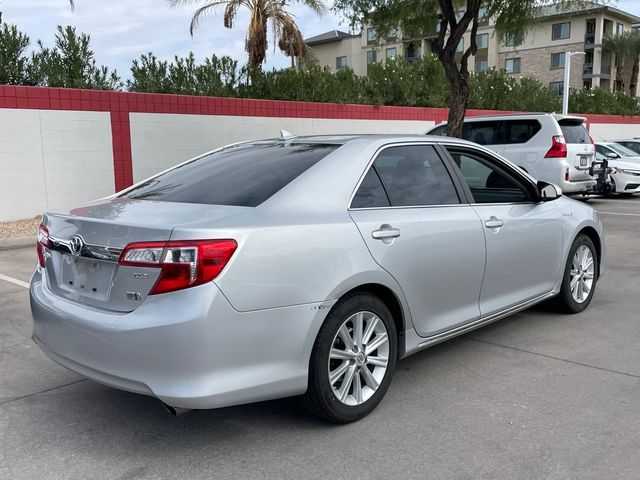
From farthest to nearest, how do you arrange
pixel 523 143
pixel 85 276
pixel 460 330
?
pixel 523 143 < pixel 460 330 < pixel 85 276

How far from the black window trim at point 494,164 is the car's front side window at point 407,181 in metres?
0.11

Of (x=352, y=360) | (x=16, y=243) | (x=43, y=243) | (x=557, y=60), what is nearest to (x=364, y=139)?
(x=352, y=360)

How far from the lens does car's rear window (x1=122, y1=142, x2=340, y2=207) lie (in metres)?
3.52

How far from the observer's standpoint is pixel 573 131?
12984 mm

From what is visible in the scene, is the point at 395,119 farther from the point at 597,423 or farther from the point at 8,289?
the point at 597,423

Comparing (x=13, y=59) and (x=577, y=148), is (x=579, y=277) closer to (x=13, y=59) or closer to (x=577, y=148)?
(x=577, y=148)

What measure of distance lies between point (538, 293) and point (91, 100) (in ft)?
33.9

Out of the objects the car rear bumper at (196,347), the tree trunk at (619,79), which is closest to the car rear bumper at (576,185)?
the car rear bumper at (196,347)

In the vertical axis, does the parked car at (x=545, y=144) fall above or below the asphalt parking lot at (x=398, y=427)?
above

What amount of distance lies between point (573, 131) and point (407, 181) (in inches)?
403

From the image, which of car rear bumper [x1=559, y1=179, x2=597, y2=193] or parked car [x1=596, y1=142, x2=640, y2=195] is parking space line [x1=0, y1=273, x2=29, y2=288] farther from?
parked car [x1=596, y1=142, x2=640, y2=195]

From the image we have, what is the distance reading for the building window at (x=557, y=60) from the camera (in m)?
55.3

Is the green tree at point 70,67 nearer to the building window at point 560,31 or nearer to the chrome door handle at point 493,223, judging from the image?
the chrome door handle at point 493,223

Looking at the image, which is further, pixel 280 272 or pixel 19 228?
pixel 19 228
